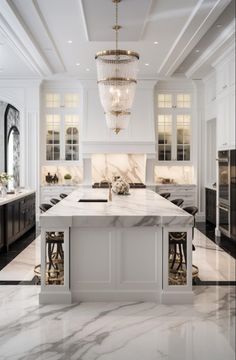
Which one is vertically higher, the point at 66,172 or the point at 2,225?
the point at 66,172

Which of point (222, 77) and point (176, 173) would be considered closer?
point (222, 77)

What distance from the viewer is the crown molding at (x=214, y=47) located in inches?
237

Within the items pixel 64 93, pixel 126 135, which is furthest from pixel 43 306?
pixel 64 93

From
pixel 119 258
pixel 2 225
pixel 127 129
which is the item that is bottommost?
pixel 119 258

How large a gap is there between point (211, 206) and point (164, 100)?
8.47ft

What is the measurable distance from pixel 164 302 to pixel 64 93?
6457 millimetres

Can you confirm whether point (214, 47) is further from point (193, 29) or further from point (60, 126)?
point (60, 126)

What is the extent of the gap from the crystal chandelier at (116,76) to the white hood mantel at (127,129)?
3.60 metres

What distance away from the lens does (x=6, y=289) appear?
4301 millimetres

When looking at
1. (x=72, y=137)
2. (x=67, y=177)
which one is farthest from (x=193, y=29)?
(x=67, y=177)

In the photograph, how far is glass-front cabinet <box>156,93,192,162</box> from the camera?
9.48m

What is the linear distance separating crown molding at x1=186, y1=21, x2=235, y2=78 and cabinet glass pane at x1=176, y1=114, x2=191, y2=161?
44.4 inches

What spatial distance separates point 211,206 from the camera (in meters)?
8.67

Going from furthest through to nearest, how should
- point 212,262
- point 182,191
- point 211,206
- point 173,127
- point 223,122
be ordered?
point 173,127
point 182,191
point 211,206
point 223,122
point 212,262
